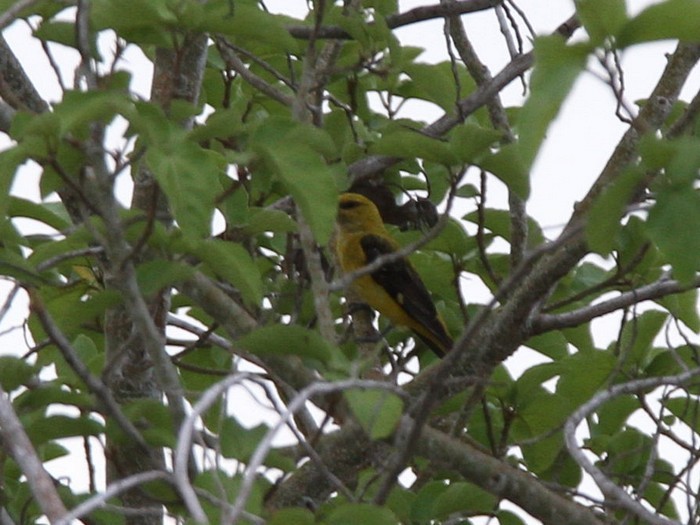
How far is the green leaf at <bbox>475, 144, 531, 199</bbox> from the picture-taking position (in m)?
2.88

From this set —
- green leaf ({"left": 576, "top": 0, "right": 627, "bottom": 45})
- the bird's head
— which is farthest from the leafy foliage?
the bird's head

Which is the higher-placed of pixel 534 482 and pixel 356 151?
pixel 356 151

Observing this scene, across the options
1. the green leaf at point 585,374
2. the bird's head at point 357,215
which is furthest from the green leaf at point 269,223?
the bird's head at point 357,215

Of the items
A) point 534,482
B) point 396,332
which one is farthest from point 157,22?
point 396,332

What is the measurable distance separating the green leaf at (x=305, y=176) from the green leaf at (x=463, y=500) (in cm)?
111

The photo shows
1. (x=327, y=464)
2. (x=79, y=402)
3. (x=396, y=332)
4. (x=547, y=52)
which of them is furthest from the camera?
(x=396, y=332)

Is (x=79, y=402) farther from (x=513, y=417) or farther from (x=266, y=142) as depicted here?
(x=513, y=417)

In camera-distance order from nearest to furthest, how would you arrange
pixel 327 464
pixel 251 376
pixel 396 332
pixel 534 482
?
pixel 251 376
pixel 534 482
pixel 327 464
pixel 396 332

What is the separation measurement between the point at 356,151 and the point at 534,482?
1405mm

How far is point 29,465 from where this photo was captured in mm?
2162

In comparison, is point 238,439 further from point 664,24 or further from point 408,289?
point 408,289

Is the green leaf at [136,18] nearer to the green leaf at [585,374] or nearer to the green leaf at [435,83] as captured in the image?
the green leaf at [435,83]

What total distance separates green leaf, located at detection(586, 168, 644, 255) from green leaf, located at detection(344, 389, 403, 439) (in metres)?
0.55

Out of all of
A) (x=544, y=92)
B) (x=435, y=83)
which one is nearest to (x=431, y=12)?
(x=435, y=83)
